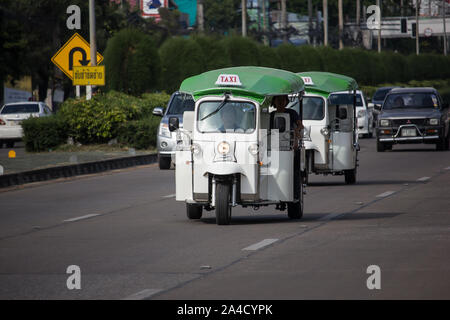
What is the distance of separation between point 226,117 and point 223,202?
1.30 meters

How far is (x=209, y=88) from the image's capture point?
15414 mm

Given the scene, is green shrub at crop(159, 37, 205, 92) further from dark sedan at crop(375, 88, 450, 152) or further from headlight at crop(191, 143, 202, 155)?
headlight at crop(191, 143, 202, 155)

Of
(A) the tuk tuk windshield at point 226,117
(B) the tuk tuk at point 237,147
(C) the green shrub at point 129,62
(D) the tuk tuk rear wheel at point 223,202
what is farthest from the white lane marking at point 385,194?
(C) the green shrub at point 129,62

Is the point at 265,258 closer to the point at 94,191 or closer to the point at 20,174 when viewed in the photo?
the point at 94,191

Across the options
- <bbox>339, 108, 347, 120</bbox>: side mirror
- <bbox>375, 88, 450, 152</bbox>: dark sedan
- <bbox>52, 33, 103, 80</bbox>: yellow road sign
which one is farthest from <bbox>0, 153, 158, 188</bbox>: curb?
<bbox>375, 88, 450, 152</bbox>: dark sedan

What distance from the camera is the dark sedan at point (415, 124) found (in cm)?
3353

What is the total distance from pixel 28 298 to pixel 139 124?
2420 cm

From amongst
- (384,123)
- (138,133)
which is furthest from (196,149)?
(384,123)

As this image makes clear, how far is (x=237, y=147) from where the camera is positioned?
15.1 meters

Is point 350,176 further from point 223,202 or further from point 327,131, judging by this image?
point 223,202

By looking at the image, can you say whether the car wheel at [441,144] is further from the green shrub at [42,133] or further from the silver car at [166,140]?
the green shrub at [42,133]

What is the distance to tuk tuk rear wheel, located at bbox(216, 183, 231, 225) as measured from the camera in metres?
14.8
